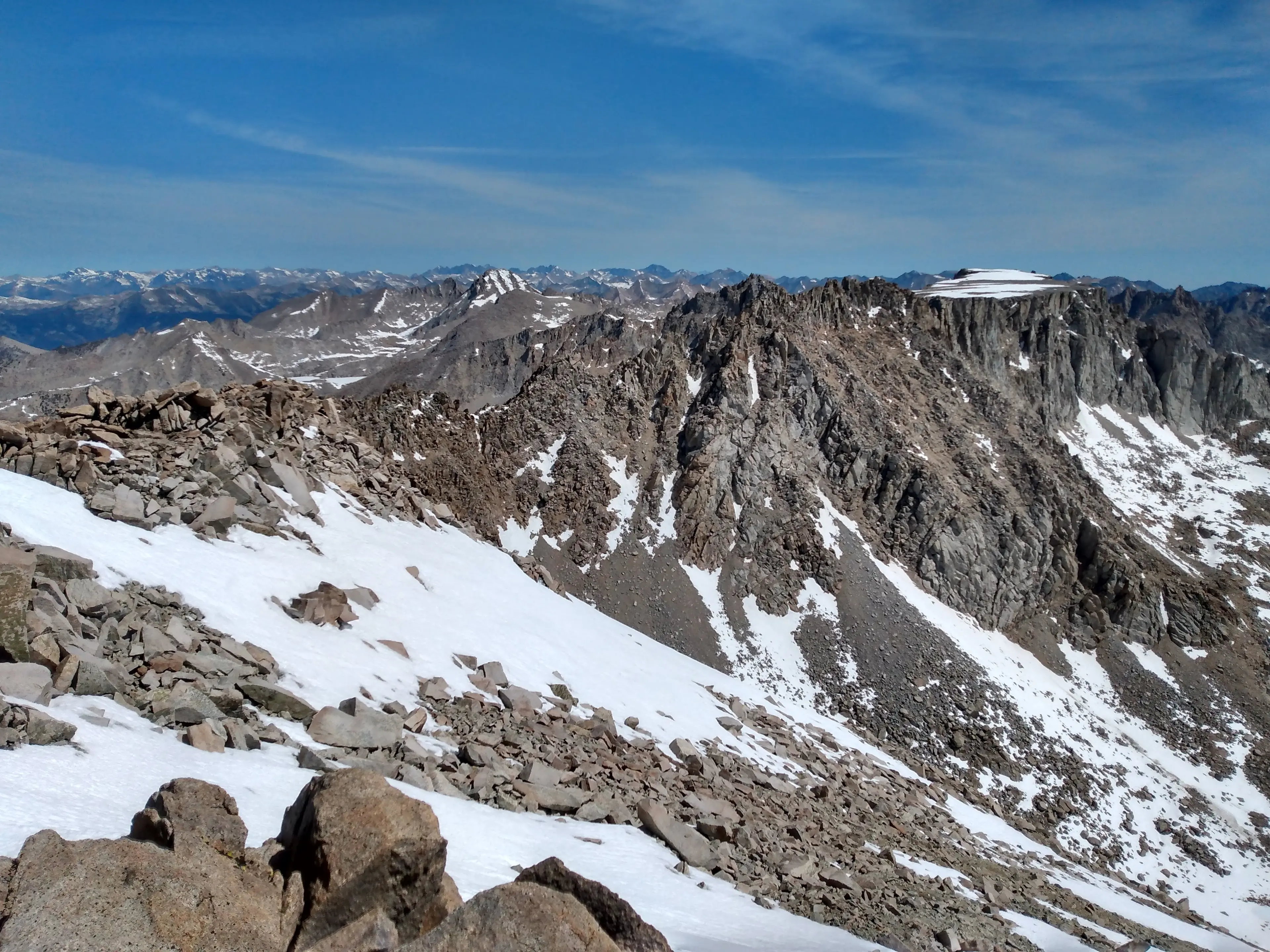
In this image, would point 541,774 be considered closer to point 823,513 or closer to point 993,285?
point 823,513

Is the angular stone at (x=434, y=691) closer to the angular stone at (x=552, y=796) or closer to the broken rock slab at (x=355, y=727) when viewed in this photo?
the broken rock slab at (x=355, y=727)

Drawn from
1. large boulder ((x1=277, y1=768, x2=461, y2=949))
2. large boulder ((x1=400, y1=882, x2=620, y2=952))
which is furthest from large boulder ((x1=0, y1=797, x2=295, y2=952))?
large boulder ((x1=400, y1=882, x2=620, y2=952))

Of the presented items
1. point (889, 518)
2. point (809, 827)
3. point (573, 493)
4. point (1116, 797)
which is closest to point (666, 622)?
point (573, 493)

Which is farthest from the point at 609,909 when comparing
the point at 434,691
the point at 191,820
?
the point at 434,691

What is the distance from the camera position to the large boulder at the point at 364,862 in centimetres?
590

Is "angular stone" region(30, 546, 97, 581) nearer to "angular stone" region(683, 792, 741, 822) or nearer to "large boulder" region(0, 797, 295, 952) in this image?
"large boulder" region(0, 797, 295, 952)

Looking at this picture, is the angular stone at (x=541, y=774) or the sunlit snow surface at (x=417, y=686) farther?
the angular stone at (x=541, y=774)

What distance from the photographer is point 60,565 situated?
39.6 feet

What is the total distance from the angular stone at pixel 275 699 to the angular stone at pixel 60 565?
133 inches

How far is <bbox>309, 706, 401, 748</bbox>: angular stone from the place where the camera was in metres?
12.3

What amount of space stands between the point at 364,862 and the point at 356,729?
730 centimetres

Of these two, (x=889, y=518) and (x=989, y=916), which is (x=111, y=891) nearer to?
(x=989, y=916)

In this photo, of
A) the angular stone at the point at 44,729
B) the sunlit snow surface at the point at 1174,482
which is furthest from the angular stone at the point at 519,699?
the sunlit snow surface at the point at 1174,482

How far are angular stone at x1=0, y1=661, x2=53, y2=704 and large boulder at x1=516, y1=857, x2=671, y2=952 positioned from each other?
697 centimetres
